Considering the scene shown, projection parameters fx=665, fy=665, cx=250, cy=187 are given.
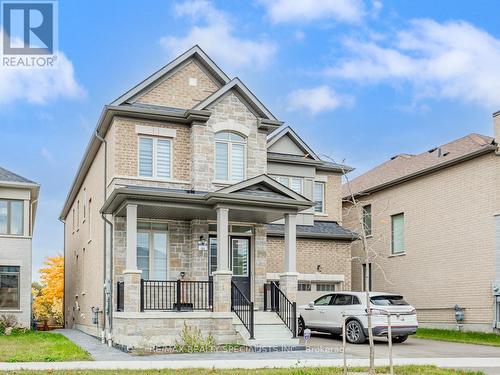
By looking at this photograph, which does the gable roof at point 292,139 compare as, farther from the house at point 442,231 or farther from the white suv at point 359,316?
the white suv at point 359,316

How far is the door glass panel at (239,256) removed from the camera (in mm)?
21672

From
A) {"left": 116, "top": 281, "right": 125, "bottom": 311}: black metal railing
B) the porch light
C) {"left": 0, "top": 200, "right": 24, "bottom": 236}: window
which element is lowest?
{"left": 116, "top": 281, "right": 125, "bottom": 311}: black metal railing

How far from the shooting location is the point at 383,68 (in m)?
25.5

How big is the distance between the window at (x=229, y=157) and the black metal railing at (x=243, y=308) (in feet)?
12.3

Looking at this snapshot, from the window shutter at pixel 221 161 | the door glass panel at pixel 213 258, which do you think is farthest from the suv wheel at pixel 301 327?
the window shutter at pixel 221 161

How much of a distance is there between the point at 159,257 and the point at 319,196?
9.62 metres

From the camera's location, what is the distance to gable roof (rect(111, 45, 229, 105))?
21172 millimetres

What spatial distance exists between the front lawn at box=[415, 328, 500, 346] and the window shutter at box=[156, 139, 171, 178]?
10.4 m

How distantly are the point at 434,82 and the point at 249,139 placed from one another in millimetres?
8263

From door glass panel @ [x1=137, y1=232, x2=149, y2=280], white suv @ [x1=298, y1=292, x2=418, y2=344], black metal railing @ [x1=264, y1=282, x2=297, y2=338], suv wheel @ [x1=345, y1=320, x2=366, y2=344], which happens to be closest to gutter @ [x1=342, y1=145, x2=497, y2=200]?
white suv @ [x1=298, y1=292, x2=418, y2=344]

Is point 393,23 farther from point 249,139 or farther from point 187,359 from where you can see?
point 187,359

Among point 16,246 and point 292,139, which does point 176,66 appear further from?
point 16,246

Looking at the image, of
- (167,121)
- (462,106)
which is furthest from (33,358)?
(462,106)

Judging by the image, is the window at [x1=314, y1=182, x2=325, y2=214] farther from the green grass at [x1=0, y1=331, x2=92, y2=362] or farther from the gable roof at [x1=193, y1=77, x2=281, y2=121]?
the green grass at [x1=0, y1=331, x2=92, y2=362]
